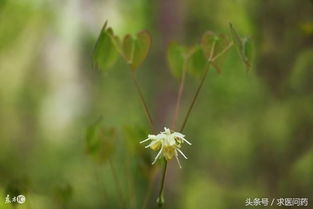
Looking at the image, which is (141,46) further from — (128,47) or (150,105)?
(150,105)

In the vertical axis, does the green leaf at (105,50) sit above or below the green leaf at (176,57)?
below

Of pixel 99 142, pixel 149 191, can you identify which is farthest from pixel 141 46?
pixel 149 191

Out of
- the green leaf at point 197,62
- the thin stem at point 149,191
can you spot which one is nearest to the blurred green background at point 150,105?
the thin stem at point 149,191

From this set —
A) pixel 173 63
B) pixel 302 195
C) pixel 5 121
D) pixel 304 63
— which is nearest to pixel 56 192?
pixel 5 121

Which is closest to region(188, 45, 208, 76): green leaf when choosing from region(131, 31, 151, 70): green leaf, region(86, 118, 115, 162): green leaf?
region(131, 31, 151, 70): green leaf

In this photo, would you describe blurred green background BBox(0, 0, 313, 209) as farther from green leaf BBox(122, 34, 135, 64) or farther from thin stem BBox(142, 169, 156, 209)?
green leaf BBox(122, 34, 135, 64)

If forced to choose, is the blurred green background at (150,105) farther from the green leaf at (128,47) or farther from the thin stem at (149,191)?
the green leaf at (128,47)

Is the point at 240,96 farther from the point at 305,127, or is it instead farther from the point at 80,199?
the point at 80,199
